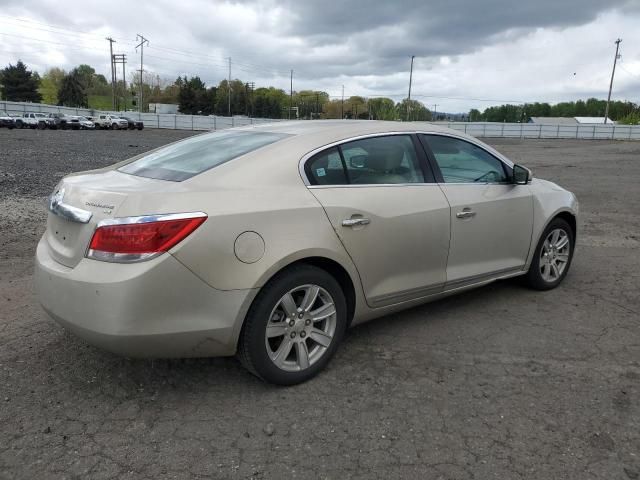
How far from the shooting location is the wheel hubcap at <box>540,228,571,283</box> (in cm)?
510

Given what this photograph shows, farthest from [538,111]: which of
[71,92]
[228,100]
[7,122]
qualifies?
[7,122]

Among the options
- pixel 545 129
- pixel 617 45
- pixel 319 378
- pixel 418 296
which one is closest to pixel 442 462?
pixel 319 378

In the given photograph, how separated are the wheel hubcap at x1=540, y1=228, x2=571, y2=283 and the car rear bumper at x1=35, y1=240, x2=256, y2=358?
3.24 m

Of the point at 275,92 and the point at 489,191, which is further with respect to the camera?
the point at 275,92

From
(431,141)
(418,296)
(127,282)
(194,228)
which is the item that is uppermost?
(431,141)

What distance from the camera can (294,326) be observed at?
3254 mm

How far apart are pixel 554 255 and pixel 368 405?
9.75 ft

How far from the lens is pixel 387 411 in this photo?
3.04 metres

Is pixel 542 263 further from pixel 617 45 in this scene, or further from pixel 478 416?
pixel 617 45

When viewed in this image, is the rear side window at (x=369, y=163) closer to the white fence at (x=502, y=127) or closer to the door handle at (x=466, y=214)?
the door handle at (x=466, y=214)

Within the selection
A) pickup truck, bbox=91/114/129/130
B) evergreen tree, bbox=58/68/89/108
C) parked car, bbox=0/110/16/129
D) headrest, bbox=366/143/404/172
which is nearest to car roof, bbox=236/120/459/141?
headrest, bbox=366/143/404/172

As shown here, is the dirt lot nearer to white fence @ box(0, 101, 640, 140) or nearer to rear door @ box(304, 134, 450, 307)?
rear door @ box(304, 134, 450, 307)

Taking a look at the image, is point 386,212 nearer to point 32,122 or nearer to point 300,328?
point 300,328

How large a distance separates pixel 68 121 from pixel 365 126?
54.3 meters
